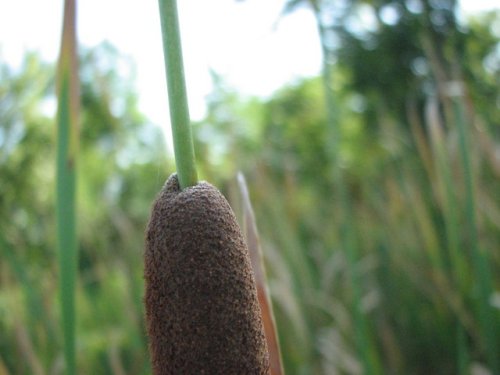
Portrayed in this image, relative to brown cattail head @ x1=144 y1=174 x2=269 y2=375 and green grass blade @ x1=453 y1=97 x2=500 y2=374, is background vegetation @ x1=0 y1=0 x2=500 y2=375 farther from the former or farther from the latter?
brown cattail head @ x1=144 y1=174 x2=269 y2=375

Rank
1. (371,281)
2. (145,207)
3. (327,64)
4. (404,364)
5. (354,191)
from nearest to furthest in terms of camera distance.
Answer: (327,64) → (404,364) → (371,281) → (145,207) → (354,191)

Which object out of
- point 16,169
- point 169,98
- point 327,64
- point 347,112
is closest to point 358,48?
point 347,112

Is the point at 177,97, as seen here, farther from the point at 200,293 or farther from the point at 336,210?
the point at 336,210

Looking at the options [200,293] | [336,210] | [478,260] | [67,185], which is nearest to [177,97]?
[200,293]

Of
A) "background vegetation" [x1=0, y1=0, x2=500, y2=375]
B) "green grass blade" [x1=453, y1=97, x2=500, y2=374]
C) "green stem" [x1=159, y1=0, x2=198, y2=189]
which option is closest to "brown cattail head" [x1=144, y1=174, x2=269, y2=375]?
"green stem" [x1=159, y1=0, x2=198, y2=189]

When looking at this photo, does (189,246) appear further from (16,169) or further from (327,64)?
(16,169)

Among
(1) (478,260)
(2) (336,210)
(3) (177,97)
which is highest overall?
(2) (336,210)

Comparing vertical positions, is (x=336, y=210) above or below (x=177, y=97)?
above
